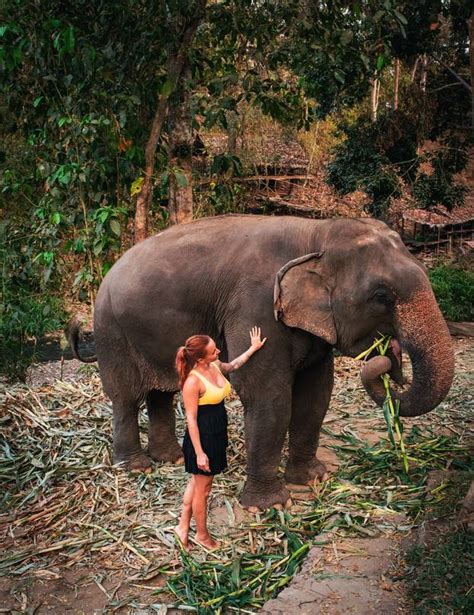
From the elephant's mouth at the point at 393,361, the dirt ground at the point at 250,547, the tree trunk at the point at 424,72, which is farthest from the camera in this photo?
the tree trunk at the point at 424,72

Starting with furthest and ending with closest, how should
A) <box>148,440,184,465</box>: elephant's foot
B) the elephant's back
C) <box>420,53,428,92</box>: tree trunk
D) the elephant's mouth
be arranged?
<box>420,53,428,92</box>: tree trunk < <box>148,440,184,465</box>: elephant's foot < the elephant's back < the elephant's mouth

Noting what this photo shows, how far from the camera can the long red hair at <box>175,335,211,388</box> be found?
437 cm

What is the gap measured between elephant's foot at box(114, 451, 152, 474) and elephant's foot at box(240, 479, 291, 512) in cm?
98

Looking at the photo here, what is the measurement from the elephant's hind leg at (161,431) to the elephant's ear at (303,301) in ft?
5.23

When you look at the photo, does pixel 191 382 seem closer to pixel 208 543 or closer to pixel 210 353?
pixel 210 353

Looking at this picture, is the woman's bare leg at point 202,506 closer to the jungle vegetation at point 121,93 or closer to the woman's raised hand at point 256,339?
the woman's raised hand at point 256,339

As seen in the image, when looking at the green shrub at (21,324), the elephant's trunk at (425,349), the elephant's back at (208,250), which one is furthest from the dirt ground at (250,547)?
the green shrub at (21,324)

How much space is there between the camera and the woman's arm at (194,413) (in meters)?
4.36

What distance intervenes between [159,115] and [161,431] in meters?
3.32

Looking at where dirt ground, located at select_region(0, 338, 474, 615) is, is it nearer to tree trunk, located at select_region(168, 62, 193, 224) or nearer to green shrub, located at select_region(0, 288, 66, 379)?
tree trunk, located at select_region(168, 62, 193, 224)

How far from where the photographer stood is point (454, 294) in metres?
12.9

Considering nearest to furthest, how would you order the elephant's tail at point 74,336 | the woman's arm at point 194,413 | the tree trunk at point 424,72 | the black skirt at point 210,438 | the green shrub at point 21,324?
1. the woman's arm at point 194,413
2. the black skirt at point 210,438
3. the elephant's tail at point 74,336
4. the green shrub at point 21,324
5. the tree trunk at point 424,72

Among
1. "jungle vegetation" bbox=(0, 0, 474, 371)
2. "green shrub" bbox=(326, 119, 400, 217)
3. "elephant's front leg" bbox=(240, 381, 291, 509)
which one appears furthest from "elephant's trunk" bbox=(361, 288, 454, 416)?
"green shrub" bbox=(326, 119, 400, 217)

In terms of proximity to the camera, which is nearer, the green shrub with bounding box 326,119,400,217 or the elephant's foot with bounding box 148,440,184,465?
the elephant's foot with bounding box 148,440,184,465
